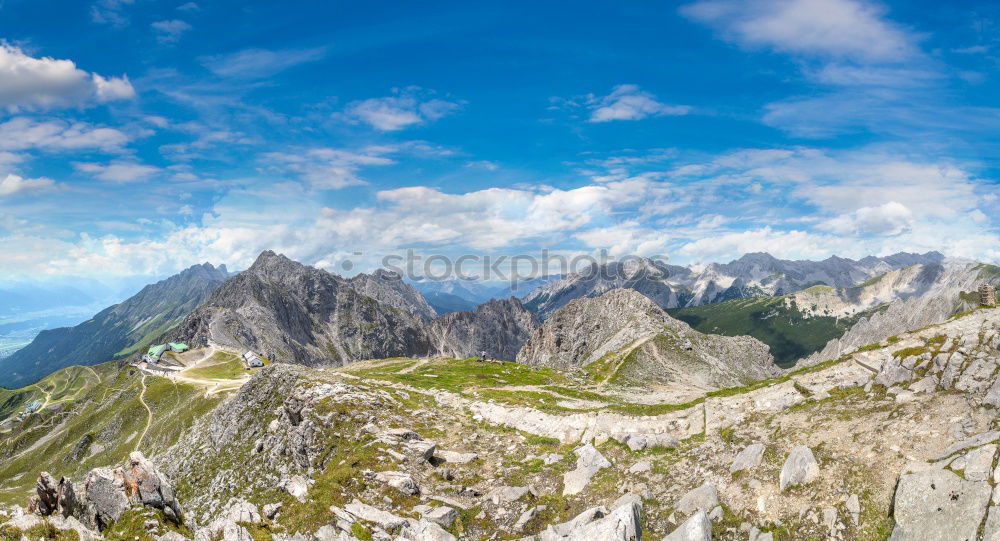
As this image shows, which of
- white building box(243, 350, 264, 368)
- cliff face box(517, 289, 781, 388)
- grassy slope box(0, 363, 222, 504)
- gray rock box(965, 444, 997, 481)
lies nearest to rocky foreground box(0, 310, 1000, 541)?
gray rock box(965, 444, 997, 481)

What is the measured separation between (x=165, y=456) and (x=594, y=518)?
74.1 metres

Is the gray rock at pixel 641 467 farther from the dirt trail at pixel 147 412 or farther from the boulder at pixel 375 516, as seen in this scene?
the dirt trail at pixel 147 412

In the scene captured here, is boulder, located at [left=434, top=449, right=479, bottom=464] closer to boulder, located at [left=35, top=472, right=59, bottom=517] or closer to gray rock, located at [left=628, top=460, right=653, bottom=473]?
gray rock, located at [left=628, top=460, right=653, bottom=473]

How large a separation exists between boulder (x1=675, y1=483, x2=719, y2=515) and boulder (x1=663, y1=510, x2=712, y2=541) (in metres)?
0.98

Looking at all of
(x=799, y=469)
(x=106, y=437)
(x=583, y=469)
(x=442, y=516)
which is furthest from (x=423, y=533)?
(x=106, y=437)

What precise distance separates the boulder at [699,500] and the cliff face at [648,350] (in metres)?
75.3

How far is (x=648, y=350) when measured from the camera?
114 meters

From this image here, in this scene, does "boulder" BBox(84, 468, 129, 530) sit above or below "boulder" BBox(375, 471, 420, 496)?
above

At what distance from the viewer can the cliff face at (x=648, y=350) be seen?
348ft

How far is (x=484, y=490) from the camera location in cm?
2755

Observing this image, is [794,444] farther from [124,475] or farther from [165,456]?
[165,456]

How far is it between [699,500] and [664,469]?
4.38 meters

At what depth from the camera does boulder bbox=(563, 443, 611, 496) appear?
25967mm

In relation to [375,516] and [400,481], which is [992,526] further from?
[400,481]
